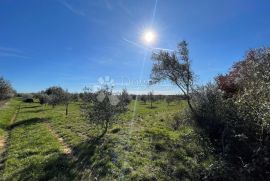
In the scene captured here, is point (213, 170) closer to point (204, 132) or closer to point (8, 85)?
point (204, 132)

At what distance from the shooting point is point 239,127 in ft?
41.8

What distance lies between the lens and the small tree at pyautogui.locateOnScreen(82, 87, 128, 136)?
21.2m

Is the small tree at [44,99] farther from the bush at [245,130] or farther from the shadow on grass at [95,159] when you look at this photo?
the bush at [245,130]

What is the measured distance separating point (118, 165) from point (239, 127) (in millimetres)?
6563

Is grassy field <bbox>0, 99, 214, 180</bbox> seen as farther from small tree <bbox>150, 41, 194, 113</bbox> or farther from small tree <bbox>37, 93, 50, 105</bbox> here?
small tree <bbox>37, 93, 50, 105</bbox>

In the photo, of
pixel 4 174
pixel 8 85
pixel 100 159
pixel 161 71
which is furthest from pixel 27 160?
pixel 8 85

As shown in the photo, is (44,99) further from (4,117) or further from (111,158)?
(111,158)

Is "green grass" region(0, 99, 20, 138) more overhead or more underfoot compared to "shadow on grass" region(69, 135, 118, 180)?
more overhead

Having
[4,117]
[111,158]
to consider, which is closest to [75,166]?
[111,158]

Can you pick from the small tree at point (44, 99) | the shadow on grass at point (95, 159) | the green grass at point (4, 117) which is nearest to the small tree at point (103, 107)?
the shadow on grass at point (95, 159)

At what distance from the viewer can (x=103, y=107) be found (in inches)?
837

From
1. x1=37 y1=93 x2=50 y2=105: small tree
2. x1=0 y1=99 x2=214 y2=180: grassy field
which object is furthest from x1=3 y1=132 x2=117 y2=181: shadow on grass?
x1=37 y1=93 x2=50 y2=105: small tree

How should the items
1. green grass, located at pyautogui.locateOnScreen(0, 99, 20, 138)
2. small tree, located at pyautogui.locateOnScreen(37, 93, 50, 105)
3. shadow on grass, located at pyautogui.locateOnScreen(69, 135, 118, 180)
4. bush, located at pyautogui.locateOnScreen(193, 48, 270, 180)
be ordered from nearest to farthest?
bush, located at pyautogui.locateOnScreen(193, 48, 270, 180), shadow on grass, located at pyautogui.locateOnScreen(69, 135, 118, 180), green grass, located at pyautogui.locateOnScreen(0, 99, 20, 138), small tree, located at pyautogui.locateOnScreen(37, 93, 50, 105)

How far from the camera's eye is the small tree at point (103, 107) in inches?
834
